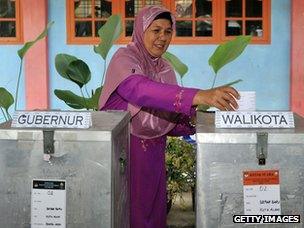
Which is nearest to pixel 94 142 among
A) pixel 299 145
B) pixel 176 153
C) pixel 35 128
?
pixel 35 128

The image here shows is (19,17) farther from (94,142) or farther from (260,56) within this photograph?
(94,142)

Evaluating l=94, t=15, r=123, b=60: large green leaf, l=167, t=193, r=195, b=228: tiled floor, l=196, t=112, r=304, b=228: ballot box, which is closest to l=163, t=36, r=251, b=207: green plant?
l=167, t=193, r=195, b=228: tiled floor

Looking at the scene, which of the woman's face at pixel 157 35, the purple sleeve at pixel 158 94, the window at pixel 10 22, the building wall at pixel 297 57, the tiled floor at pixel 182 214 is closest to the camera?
the purple sleeve at pixel 158 94

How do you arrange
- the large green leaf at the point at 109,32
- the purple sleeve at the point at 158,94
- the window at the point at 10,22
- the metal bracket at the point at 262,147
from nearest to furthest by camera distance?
the metal bracket at the point at 262,147, the purple sleeve at the point at 158,94, the large green leaf at the point at 109,32, the window at the point at 10,22

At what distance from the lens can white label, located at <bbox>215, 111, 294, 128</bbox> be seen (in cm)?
135

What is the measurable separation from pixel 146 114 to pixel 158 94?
325 mm

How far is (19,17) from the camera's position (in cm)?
584

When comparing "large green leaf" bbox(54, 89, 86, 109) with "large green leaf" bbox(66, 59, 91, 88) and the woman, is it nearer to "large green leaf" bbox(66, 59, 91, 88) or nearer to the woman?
"large green leaf" bbox(66, 59, 91, 88)

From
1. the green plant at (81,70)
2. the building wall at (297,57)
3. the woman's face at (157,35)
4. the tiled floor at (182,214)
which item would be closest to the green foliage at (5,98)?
the green plant at (81,70)

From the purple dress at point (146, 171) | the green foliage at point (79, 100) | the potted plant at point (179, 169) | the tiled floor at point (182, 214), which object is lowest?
the tiled floor at point (182, 214)

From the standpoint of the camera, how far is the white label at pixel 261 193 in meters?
1.27

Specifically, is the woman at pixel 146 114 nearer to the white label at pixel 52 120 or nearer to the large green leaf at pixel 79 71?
the white label at pixel 52 120

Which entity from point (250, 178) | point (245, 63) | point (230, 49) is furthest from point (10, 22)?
point (250, 178)

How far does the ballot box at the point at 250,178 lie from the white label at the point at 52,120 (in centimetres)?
27
